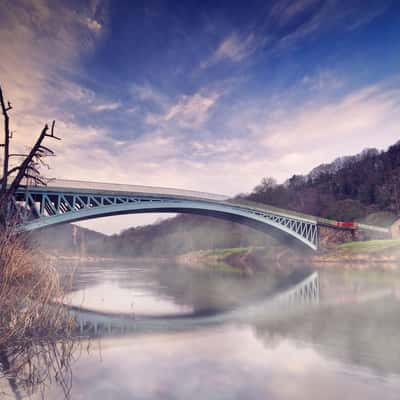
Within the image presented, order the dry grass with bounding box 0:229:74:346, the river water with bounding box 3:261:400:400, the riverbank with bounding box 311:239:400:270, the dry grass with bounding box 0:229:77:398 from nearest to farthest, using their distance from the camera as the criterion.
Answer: the river water with bounding box 3:261:400:400, the dry grass with bounding box 0:229:77:398, the dry grass with bounding box 0:229:74:346, the riverbank with bounding box 311:239:400:270

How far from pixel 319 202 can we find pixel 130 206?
5353 cm

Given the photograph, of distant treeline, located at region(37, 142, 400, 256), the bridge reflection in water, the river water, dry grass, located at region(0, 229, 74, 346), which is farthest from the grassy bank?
dry grass, located at region(0, 229, 74, 346)

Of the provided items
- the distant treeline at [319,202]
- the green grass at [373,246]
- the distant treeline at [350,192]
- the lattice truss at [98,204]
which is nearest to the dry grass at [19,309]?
the lattice truss at [98,204]

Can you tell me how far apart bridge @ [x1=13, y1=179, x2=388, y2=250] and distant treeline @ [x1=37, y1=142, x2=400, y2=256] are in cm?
1711

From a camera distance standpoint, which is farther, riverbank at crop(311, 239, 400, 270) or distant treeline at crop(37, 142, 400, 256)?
distant treeline at crop(37, 142, 400, 256)

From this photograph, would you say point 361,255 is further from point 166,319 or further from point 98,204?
point 166,319

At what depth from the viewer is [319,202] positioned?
7400 cm

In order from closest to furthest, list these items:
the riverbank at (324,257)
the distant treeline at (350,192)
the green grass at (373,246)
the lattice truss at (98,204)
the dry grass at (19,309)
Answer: the dry grass at (19,309) < the lattice truss at (98,204) < the riverbank at (324,257) < the green grass at (373,246) < the distant treeline at (350,192)

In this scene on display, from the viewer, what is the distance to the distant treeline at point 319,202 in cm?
6550

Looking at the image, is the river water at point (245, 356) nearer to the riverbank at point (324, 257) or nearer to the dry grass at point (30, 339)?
the dry grass at point (30, 339)

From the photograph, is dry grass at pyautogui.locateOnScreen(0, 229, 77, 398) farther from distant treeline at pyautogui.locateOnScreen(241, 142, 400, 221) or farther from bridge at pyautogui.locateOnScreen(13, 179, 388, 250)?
distant treeline at pyautogui.locateOnScreen(241, 142, 400, 221)

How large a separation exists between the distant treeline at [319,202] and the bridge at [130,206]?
1711 cm

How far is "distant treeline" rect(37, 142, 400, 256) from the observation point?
6550cm

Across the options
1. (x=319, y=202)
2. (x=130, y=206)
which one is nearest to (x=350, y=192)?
(x=319, y=202)
